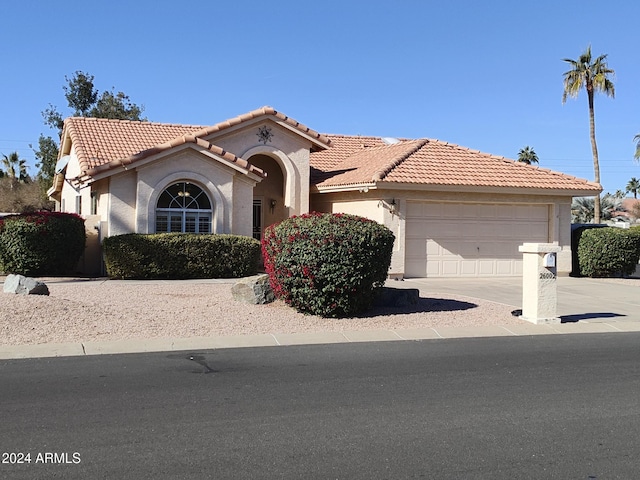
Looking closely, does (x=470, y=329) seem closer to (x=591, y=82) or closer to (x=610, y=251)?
(x=610, y=251)

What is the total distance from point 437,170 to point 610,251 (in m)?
5.73

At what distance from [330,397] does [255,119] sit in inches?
599

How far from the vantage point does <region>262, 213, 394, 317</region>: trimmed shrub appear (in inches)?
457

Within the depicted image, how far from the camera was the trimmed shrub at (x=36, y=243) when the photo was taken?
1733cm

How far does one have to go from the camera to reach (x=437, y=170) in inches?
801

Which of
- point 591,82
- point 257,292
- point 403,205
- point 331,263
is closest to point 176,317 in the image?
point 257,292

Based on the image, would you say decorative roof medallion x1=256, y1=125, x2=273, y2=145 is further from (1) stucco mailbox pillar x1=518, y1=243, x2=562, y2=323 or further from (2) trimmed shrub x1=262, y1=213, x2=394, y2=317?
(1) stucco mailbox pillar x1=518, y1=243, x2=562, y2=323

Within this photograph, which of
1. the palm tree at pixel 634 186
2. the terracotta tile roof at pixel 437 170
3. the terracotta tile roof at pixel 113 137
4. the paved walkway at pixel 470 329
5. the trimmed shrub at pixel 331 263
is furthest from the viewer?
the palm tree at pixel 634 186

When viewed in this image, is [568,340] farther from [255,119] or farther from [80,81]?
[80,81]

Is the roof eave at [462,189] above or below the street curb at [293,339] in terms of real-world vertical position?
above

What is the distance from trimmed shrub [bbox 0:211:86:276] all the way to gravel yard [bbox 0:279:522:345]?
317 cm

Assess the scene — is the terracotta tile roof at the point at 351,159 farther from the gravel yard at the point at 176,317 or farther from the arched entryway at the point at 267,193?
the gravel yard at the point at 176,317

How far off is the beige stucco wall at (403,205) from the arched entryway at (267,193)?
1451mm

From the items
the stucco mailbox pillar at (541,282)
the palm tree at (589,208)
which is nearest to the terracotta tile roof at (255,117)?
the stucco mailbox pillar at (541,282)
